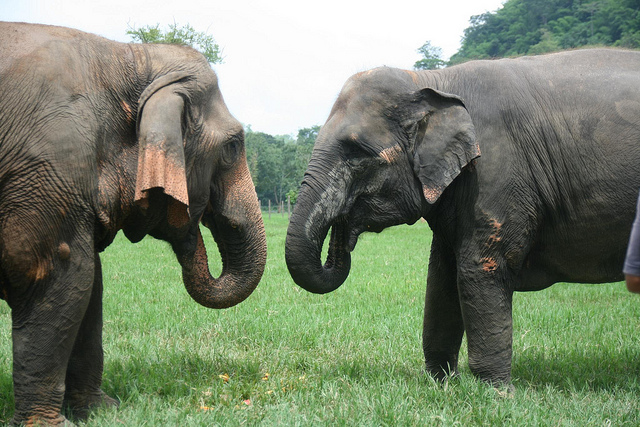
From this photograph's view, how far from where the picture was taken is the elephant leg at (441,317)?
4793mm

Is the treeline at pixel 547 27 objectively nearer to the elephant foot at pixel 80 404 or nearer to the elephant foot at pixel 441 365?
the elephant foot at pixel 441 365

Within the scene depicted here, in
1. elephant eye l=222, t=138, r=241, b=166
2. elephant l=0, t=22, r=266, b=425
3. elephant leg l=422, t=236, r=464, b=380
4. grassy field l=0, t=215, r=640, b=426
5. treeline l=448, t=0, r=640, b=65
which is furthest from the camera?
treeline l=448, t=0, r=640, b=65

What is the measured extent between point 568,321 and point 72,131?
5.46 m

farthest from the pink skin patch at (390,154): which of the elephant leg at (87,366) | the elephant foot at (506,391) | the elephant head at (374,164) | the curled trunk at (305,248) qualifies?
the elephant leg at (87,366)

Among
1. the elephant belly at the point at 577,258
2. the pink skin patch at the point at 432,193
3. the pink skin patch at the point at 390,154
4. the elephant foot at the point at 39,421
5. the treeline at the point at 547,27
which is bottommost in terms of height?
the elephant foot at the point at 39,421

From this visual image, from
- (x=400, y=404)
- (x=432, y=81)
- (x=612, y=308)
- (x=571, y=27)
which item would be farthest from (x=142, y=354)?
(x=571, y=27)

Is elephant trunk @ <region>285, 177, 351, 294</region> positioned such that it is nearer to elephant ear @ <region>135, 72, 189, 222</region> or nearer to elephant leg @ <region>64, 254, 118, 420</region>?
elephant ear @ <region>135, 72, 189, 222</region>

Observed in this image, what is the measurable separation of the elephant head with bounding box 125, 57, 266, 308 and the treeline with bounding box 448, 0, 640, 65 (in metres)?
52.2

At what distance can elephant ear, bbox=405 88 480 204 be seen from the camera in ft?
13.7

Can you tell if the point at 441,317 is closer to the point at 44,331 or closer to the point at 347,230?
the point at 347,230

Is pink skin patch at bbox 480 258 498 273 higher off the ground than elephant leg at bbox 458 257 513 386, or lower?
higher

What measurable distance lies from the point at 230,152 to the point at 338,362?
1942 millimetres

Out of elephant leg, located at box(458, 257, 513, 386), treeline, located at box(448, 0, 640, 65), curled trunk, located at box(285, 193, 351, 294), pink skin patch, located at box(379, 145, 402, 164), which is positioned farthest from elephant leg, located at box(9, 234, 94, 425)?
treeline, located at box(448, 0, 640, 65)

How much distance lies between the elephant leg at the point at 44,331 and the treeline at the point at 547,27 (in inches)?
2101
